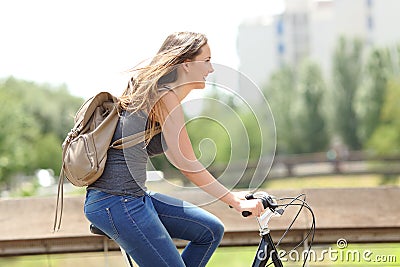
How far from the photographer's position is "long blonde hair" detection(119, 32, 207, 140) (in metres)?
2.81

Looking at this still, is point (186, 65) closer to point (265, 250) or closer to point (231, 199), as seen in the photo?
point (231, 199)

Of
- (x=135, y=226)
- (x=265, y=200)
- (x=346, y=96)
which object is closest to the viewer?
(x=135, y=226)

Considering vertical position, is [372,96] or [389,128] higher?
[372,96]

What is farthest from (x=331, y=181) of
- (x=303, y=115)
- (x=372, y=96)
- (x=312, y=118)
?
(x=303, y=115)

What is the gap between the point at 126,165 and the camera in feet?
9.28

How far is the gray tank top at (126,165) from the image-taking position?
282 cm

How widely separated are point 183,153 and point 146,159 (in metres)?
0.14

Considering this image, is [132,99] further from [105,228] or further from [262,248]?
[262,248]

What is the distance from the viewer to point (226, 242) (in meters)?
4.65

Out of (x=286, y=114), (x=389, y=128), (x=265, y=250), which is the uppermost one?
(x=265, y=250)

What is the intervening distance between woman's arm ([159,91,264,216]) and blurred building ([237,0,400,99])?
72790mm

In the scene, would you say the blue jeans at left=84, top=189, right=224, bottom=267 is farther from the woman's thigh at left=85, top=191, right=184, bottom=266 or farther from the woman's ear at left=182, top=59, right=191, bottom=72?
the woman's ear at left=182, top=59, right=191, bottom=72

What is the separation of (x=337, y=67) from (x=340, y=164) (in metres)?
9.27

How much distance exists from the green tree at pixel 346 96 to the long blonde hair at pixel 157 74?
1889 inches
